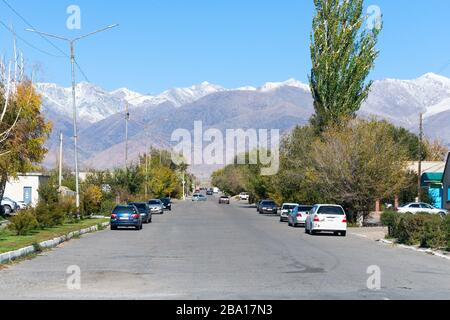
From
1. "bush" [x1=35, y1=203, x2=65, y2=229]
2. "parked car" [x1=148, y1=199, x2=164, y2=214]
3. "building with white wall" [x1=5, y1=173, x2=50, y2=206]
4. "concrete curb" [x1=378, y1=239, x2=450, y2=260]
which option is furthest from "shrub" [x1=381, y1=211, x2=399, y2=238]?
"building with white wall" [x1=5, y1=173, x2=50, y2=206]

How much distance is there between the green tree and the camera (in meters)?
53.2

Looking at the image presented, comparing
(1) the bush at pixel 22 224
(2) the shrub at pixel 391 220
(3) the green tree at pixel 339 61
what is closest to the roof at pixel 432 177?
(3) the green tree at pixel 339 61

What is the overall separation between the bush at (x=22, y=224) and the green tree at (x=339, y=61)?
1043 inches

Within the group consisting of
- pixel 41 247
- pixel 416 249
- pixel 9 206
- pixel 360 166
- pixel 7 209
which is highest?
pixel 360 166

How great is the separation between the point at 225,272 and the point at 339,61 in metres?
37.2

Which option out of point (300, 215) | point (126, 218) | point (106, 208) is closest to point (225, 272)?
point (126, 218)

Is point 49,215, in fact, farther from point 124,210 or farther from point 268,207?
point 268,207

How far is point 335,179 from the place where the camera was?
A: 49.6m

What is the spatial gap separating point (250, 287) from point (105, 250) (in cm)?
1198

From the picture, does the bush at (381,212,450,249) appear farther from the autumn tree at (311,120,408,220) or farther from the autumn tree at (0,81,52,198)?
the autumn tree at (0,81,52,198)

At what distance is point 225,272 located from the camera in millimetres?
18578

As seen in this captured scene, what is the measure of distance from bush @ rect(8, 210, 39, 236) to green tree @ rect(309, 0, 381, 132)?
86.9 feet
